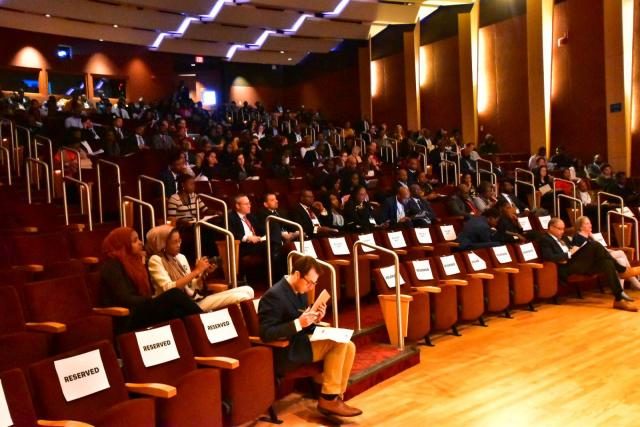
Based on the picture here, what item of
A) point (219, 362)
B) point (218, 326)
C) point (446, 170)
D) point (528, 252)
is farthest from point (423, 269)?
point (446, 170)

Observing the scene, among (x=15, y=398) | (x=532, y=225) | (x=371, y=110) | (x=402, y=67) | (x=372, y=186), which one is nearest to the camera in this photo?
(x=15, y=398)

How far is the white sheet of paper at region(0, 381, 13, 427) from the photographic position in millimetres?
2197

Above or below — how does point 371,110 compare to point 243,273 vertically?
above

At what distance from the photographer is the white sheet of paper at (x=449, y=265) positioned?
5289 millimetres

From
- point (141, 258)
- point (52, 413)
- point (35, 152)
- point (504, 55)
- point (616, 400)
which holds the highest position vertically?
point (504, 55)

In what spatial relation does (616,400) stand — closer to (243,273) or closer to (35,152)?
(243,273)

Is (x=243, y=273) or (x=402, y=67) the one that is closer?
(x=243, y=273)

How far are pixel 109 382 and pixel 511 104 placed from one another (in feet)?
34.6

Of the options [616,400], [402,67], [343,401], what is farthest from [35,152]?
[402,67]

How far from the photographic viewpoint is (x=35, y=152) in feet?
23.0

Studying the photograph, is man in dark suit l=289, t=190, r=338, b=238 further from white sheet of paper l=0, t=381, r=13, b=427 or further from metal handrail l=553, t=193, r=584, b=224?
white sheet of paper l=0, t=381, r=13, b=427

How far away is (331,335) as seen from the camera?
136 inches

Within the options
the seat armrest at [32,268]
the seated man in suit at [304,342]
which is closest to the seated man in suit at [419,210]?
the seated man in suit at [304,342]

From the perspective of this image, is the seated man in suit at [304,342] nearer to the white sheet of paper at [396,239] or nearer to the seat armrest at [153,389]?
the seat armrest at [153,389]
